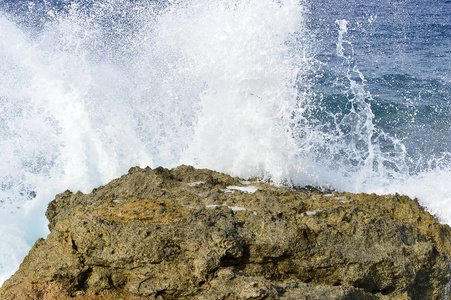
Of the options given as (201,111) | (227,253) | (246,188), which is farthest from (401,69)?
(227,253)

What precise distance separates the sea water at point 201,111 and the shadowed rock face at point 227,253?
2028 millimetres

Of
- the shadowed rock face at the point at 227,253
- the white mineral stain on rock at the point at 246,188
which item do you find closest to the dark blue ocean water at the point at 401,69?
the white mineral stain on rock at the point at 246,188

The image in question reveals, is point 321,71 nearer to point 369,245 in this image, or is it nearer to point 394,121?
point 394,121

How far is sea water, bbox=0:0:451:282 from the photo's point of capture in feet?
20.3

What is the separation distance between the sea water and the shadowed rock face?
2028 millimetres

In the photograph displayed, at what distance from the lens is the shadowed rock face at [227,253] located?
9.78ft

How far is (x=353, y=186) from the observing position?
593cm

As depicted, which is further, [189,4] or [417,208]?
[189,4]

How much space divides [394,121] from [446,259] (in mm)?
6916

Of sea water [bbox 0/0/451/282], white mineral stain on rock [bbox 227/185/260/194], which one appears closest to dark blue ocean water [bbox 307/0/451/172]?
sea water [bbox 0/0/451/282]

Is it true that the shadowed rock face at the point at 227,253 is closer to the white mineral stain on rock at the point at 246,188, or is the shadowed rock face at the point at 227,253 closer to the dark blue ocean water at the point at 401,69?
the white mineral stain on rock at the point at 246,188

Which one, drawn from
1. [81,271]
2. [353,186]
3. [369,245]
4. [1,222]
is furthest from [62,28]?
[369,245]

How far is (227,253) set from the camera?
10.2 feet

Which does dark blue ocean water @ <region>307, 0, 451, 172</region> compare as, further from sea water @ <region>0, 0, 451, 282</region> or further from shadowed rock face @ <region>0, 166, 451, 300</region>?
shadowed rock face @ <region>0, 166, 451, 300</region>
